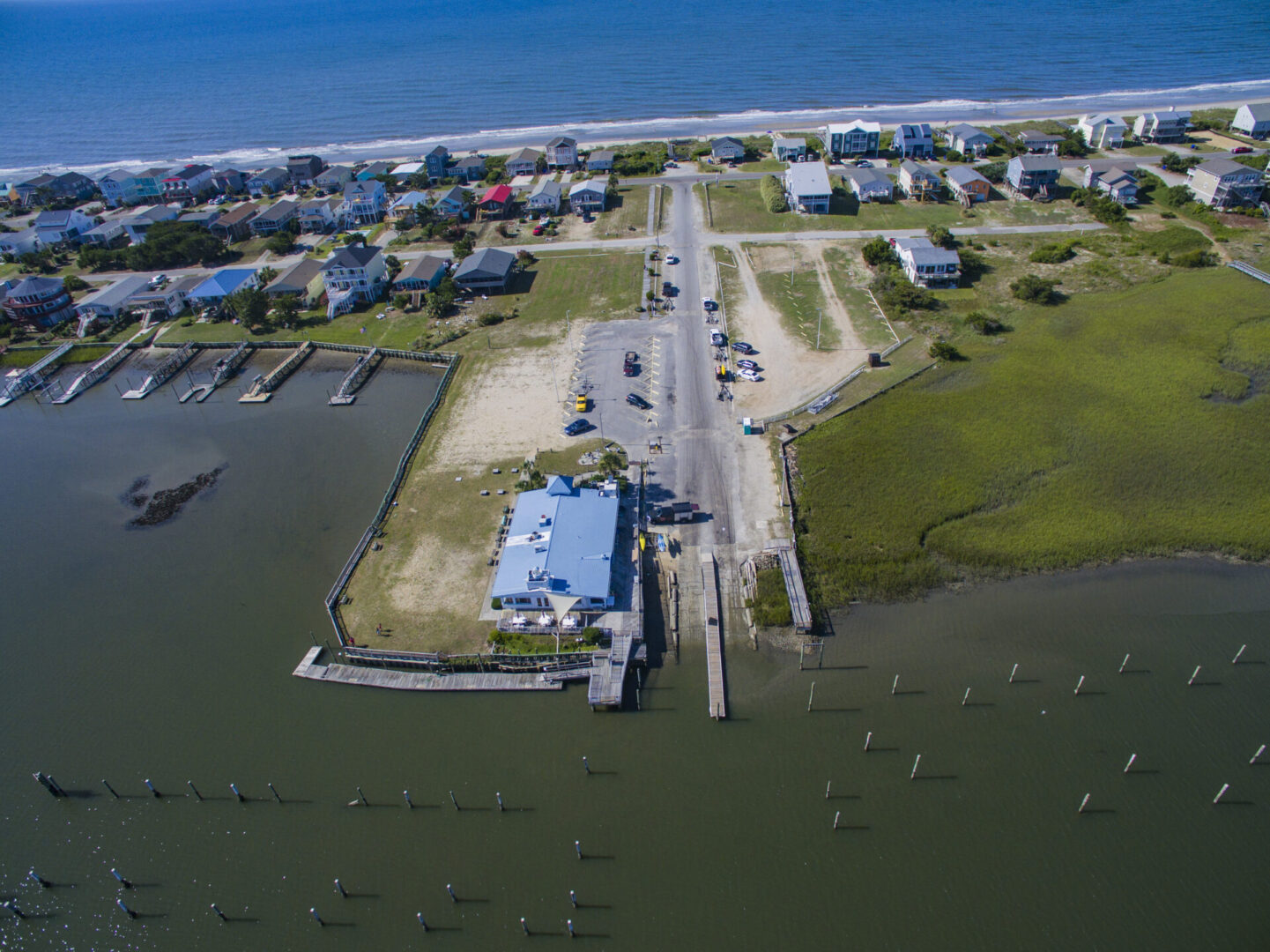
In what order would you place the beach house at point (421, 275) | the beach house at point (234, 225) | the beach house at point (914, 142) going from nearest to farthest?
1. the beach house at point (421, 275)
2. the beach house at point (234, 225)
3. the beach house at point (914, 142)

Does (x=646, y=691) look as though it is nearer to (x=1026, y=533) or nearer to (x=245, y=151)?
(x=1026, y=533)

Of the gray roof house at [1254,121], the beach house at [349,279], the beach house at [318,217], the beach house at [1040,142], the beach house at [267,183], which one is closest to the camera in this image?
the beach house at [349,279]

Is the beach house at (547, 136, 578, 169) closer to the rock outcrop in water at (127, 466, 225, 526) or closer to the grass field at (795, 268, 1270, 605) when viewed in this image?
the grass field at (795, 268, 1270, 605)

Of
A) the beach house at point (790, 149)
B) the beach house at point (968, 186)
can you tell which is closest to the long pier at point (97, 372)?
the beach house at point (790, 149)

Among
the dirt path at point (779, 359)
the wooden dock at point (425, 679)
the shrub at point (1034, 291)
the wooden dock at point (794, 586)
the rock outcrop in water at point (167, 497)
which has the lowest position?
the wooden dock at point (425, 679)

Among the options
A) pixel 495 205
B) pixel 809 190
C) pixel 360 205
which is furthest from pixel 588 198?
pixel 360 205

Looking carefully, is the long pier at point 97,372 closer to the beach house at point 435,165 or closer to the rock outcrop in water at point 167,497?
the rock outcrop in water at point 167,497

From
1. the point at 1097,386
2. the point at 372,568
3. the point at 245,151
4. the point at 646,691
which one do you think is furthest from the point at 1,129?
the point at 1097,386

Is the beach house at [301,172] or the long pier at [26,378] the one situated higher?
the beach house at [301,172]
